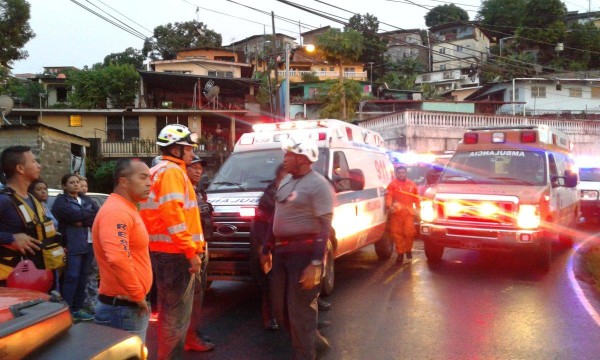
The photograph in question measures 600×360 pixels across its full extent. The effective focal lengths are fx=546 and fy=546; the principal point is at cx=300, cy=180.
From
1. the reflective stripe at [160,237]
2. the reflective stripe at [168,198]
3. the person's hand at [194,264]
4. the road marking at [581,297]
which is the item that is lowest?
the road marking at [581,297]

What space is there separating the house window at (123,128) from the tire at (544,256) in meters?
29.2

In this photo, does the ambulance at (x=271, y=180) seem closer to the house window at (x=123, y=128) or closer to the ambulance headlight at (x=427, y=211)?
the ambulance headlight at (x=427, y=211)

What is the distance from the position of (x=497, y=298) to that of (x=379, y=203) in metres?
3.04

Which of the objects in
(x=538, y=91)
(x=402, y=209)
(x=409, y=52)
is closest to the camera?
(x=402, y=209)

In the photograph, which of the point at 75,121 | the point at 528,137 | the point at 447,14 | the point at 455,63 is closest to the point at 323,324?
the point at 528,137

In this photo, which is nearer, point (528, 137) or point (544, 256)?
point (544, 256)

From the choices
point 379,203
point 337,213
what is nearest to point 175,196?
point 337,213

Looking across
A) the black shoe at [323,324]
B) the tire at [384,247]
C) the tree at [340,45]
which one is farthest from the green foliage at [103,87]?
the black shoe at [323,324]

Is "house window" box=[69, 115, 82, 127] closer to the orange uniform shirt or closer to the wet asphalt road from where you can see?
the wet asphalt road

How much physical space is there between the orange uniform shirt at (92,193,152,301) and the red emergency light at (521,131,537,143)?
856 centimetres

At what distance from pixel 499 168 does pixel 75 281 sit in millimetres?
7327

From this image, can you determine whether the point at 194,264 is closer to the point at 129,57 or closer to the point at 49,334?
the point at 49,334

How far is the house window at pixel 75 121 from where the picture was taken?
3428 cm

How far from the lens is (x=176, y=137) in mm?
4449
